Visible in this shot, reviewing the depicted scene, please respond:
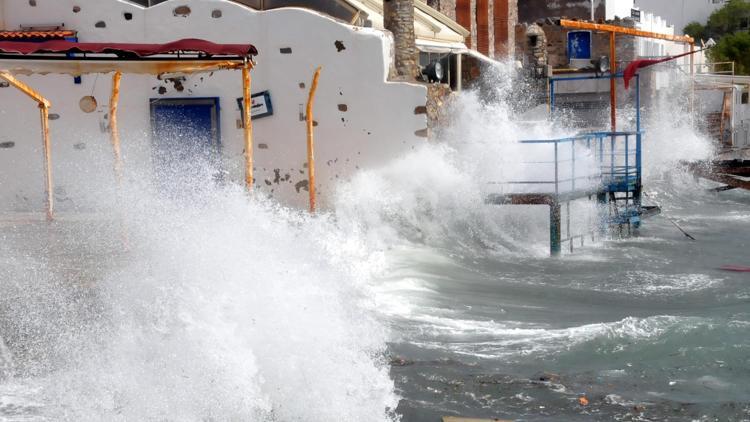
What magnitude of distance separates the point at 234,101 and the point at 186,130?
0.80 m

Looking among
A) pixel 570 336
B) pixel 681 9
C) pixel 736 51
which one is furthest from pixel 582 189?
pixel 681 9

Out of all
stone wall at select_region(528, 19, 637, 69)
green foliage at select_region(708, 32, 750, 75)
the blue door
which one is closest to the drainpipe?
the blue door

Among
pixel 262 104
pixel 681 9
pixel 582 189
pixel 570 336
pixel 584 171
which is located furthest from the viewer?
pixel 681 9

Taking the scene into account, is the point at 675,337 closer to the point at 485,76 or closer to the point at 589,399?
the point at 589,399

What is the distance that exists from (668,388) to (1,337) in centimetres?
520

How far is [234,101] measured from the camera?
15.7 metres

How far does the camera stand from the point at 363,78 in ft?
49.7

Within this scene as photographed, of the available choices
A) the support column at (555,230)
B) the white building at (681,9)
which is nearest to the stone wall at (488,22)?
the support column at (555,230)

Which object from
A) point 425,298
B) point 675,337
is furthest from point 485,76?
point 675,337

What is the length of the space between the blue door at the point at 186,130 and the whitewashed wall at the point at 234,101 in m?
0.13

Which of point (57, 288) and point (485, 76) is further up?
point (485, 76)

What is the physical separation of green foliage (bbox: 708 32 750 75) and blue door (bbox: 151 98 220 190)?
161 ft

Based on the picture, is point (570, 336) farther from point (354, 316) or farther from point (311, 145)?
point (311, 145)

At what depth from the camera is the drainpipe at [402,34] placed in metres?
16.2
